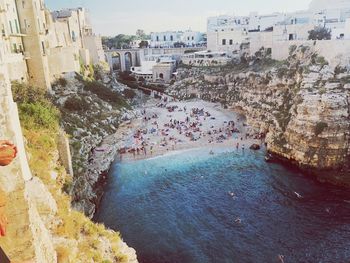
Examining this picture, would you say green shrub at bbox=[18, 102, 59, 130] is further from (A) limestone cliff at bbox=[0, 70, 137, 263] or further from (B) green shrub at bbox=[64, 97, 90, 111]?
(B) green shrub at bbox=[64, 97, 90, 111]

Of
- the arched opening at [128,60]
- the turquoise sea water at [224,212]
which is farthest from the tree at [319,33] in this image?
the arched opening at [128,60]

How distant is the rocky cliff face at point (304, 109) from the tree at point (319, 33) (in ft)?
20.4

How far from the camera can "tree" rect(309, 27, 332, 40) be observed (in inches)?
2128

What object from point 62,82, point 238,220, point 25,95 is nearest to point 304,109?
point 238,220

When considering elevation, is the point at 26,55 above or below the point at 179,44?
below

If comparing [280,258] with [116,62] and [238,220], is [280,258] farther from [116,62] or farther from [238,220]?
[116,62]

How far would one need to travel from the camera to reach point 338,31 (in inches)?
2018

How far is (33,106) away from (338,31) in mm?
45512

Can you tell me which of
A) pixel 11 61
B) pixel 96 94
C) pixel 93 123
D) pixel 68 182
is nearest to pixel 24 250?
pixel 68 182

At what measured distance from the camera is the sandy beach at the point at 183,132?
42031 millimetres

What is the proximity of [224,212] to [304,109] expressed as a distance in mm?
15884

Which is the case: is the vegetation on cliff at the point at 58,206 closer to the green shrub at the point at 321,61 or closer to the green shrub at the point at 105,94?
the green shrub at the point at 105,94

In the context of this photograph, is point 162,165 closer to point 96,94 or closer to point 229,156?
point 229,156

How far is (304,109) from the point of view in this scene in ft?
120
